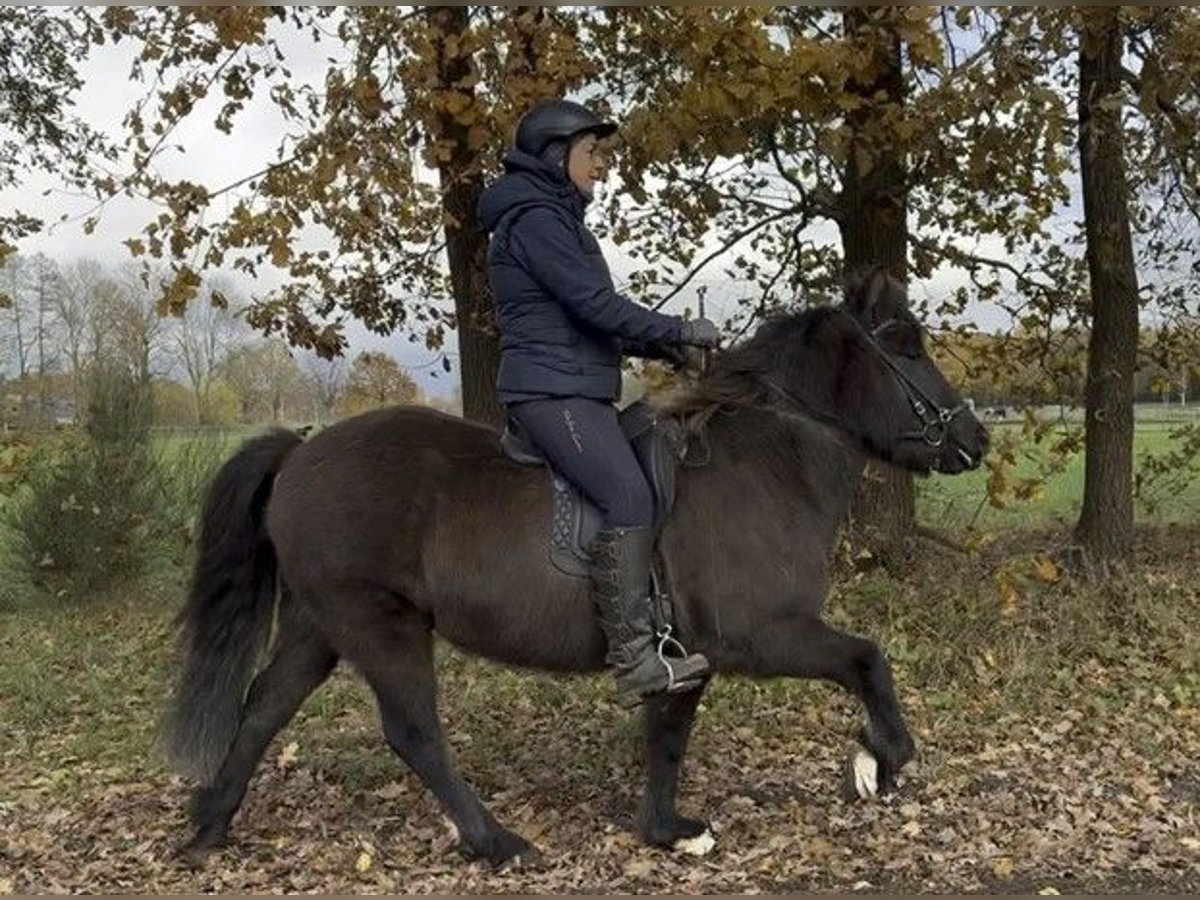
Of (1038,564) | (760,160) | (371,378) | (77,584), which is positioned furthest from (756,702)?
(77,584)

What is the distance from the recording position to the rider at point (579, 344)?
194 inches


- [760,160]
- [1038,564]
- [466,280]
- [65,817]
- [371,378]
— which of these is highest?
[760,160]

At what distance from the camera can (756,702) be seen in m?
7.71

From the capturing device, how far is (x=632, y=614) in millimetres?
5012

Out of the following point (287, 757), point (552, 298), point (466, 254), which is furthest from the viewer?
point (466, 254)

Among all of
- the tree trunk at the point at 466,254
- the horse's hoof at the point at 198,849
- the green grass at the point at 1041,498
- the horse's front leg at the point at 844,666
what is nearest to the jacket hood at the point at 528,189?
the horse's front leg at the point at 844,666

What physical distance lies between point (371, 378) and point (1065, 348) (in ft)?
22.0

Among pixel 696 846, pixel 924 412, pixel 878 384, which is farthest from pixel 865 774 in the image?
pixel 878 384

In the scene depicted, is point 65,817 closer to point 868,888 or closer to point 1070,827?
point 868,888

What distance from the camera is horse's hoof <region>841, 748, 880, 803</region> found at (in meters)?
5.19

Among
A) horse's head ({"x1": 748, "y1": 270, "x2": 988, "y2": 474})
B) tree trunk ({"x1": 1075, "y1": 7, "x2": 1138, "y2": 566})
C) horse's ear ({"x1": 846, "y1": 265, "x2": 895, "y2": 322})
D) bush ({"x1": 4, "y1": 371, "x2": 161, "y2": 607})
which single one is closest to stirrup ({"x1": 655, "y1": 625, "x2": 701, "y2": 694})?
horse's head ({"x1": 748, "y1": 270, "x2": 988, "y2": 474})

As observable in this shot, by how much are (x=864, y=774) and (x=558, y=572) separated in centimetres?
160

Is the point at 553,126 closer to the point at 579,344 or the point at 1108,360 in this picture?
the point at 579,344

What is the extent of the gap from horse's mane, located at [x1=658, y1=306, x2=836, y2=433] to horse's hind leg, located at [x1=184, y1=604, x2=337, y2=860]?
6.95 ft
